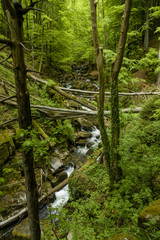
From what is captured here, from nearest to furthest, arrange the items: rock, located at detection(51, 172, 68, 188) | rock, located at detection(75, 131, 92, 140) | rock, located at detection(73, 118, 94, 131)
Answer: rock, located at detection(51, 172, 68, 188)
rock, located at detection(75, 131, 92, 140)
rock, located at detection(73, 118, 94, 131)

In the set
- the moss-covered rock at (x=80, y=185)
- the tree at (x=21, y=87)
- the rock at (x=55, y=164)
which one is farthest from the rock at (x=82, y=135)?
the tree at (x=21, y=87)

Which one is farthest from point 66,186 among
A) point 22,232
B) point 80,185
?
point 22,232

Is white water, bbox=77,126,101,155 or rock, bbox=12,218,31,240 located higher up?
white water, bbox=77,126,101,155

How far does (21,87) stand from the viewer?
266 centimetres

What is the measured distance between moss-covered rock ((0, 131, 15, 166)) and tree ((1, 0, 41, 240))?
3007mm

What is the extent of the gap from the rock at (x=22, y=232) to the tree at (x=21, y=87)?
169 centimetres

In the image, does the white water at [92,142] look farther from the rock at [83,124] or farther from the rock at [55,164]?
the rock at [55,164]

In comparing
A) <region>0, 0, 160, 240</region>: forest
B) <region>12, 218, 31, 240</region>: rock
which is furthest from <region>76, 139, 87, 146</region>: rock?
<region>12, 218, 31, 240</region>: rock

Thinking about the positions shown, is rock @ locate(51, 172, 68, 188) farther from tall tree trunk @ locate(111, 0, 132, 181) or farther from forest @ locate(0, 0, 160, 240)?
tall tree trunk @ locate(111, 0, 132, 181)

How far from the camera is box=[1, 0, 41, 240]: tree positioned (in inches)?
94.3

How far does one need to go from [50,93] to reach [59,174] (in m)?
5.08

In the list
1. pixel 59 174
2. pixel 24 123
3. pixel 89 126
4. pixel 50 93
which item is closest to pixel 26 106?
pixel 24 123

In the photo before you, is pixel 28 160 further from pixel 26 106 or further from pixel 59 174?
pixel 59 174

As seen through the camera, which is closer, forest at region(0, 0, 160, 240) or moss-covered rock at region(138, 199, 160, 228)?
moss-covered rock at region(138, 199, 160, 228)
